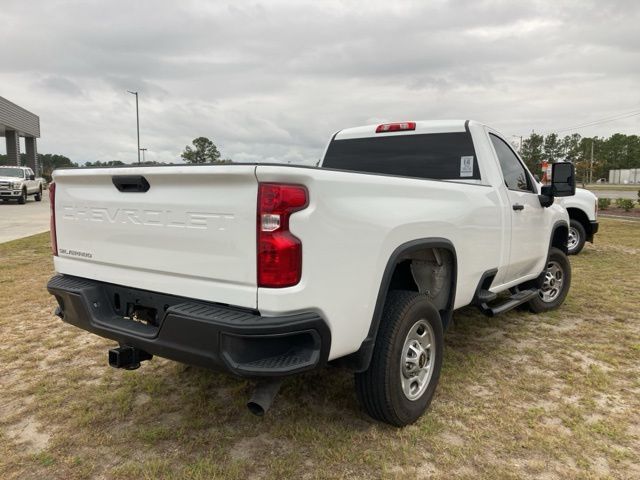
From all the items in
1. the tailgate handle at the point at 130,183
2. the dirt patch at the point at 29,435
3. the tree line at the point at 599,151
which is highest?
the tree line at the point at 599,151

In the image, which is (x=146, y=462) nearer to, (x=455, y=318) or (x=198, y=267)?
(x=198, y=267)

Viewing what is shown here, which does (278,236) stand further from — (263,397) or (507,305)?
(507,305)

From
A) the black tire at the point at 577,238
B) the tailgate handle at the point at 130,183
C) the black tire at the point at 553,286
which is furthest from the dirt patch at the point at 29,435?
the black tire at the point at 577,238

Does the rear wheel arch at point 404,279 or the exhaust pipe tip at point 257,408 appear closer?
the exhaust pipe tip at point 257,408

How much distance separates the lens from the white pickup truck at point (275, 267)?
2.21 meters

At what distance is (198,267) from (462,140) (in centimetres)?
270

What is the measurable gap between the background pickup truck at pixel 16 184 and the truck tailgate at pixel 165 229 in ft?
78.4

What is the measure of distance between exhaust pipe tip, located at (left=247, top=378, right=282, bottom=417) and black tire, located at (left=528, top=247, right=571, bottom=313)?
13.1 feet

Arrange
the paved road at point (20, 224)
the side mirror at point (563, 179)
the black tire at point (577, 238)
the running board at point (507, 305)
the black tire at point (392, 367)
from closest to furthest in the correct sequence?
1. the black tire at point (392, 367)
2. the running board at point (507, 305)
3. the side mirror at point (563, 179)
4. the black tire at point (577, 238)
5. the paved road at point (20, 224)

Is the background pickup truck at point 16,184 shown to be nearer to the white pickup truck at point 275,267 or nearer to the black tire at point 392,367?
the white pickup truck at point 275,267

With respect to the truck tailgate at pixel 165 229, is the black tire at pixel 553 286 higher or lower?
lower

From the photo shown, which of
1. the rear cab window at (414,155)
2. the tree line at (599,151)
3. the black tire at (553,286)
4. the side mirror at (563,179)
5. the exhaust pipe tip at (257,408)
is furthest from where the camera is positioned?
the tree line at (599,151)

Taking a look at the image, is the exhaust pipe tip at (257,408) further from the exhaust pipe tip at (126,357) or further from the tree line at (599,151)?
the tree line at (599,151)

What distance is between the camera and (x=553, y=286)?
5.69 m
